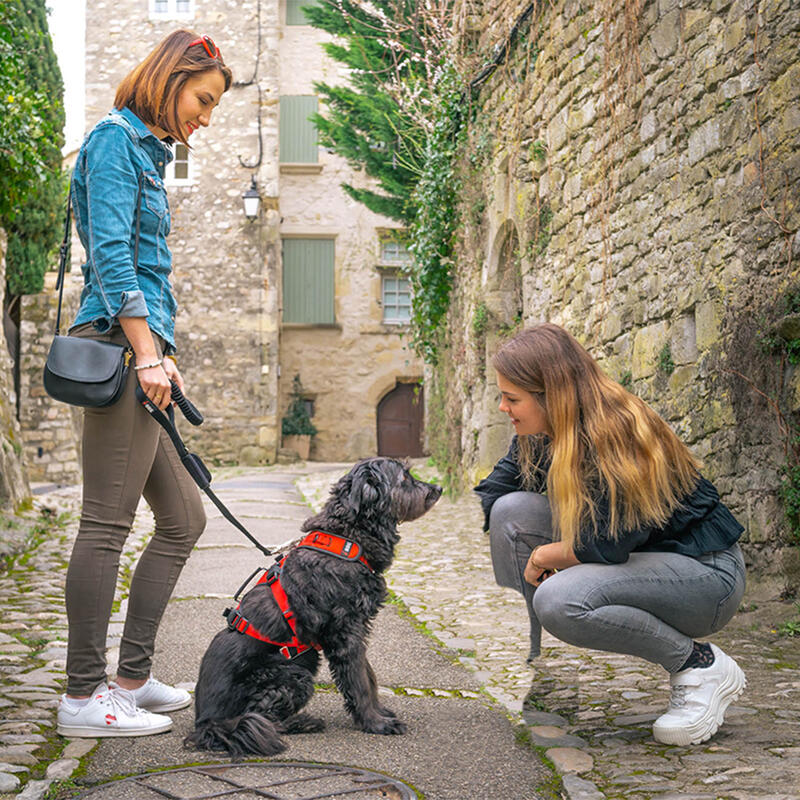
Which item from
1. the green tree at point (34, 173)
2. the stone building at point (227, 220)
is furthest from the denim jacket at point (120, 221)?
the stone building at point (227, 220)

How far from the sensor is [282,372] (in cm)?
2025

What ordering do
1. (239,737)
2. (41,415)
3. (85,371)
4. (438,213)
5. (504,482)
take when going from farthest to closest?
(41,415), (438,213), (504,482), (85,371), (239,737)

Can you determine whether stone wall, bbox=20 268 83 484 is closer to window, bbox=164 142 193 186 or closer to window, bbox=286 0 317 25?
window, bbox=164 142 193 186

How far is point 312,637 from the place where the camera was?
286 cm

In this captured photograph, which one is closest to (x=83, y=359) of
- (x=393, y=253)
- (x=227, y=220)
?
(x=227, y=220)

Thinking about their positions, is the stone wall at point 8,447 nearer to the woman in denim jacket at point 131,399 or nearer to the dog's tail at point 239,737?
the woman in denim jacket at point 131,399

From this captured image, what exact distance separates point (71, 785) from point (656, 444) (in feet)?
5.85

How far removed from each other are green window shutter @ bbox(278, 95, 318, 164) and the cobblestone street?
1570cm

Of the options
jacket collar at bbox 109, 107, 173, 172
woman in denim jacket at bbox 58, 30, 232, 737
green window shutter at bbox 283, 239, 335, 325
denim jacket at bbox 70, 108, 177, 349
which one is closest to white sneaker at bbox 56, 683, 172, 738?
woman in denim jacket at bbox 58, 30, 232, 737

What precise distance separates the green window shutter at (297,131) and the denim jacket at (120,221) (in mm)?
17926

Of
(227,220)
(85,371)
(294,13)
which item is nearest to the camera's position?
(85,371)

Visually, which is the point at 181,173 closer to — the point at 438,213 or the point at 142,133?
the point at 438,213

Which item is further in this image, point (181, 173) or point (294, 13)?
point (294, 13)

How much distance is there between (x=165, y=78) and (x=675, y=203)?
2.97m
